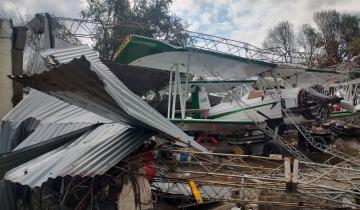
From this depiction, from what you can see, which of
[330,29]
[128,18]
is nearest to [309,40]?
[330,29]

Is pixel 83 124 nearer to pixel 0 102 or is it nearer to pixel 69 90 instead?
pixel 69 90

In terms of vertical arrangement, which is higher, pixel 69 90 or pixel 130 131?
pixel 69 90

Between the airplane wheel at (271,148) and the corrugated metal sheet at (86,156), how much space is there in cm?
805

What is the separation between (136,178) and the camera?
15.6ft

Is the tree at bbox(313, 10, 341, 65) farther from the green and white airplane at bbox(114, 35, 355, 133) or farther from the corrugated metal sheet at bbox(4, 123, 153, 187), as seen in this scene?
the corrugated metal sheet at bbox(4, 123, 153, 187)

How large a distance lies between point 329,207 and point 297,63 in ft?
35.0

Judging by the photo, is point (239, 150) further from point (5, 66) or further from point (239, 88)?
point (5, 66)

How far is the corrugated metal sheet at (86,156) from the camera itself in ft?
12.3

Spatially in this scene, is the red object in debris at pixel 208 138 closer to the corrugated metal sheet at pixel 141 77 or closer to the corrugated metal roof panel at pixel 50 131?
the corrugated metal sheet at pixel 141 77

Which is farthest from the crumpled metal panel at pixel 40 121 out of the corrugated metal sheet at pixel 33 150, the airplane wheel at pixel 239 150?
the airplane wheel at pixel 239 150

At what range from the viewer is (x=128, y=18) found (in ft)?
74.9

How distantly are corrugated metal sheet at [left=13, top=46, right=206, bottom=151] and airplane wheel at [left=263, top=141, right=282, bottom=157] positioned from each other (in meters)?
7.76

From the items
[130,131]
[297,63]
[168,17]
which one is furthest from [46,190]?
[168,17]

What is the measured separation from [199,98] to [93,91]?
1252cm
